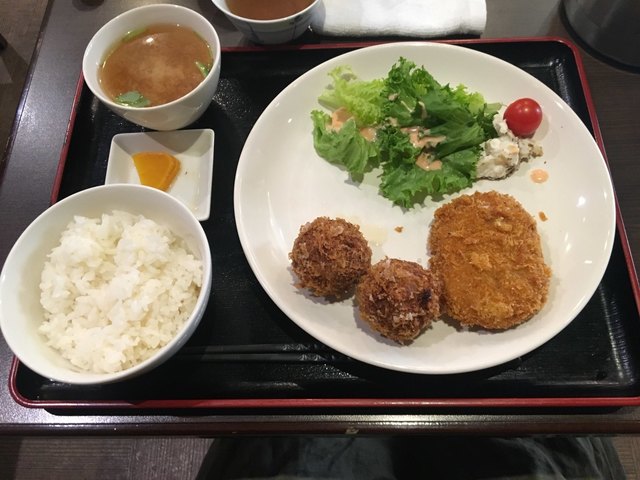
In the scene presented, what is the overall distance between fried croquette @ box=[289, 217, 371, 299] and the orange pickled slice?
0.66 m

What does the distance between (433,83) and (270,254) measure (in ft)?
3.27

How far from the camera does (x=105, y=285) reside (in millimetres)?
1681

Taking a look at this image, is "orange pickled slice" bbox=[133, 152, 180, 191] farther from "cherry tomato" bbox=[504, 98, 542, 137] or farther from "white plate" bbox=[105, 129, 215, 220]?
"cherry tomato" bbox=[504, 98, 542, 137]

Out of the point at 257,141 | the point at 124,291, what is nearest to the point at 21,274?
the point at 124,291

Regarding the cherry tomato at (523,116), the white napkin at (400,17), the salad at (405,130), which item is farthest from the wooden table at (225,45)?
the salad at (405,130)

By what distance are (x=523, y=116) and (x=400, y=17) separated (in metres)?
0.79

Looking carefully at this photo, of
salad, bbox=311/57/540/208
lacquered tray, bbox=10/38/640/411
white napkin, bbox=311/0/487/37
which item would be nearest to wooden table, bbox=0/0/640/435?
lacquered tray, bbox=10/38/640/411

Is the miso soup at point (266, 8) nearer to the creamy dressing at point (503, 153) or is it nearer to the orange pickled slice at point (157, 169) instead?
the orange pickled slice at point (157, 169)

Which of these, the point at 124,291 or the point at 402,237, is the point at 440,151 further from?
the point at 124,291

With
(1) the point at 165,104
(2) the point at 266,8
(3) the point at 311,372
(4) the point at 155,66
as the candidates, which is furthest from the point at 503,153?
(4) the point at 155,66

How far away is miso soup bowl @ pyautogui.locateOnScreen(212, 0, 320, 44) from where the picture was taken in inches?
84.0

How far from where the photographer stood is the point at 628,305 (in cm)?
175

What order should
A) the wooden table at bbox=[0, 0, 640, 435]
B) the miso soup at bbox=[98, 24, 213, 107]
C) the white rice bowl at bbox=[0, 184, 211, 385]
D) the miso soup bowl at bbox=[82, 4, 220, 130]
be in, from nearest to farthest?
the white rice bowl at bbox=[0, 184, 211, 385]
the wooden table at bbox=[0, 0, 640, 435]
the miso soup bowl at bbox=[82, 4, 220, 130]
the miso soup at bbox=[98, 24, 213, 107]

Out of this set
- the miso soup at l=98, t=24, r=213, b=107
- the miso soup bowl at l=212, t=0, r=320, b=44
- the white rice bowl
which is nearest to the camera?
the white rice bowl
